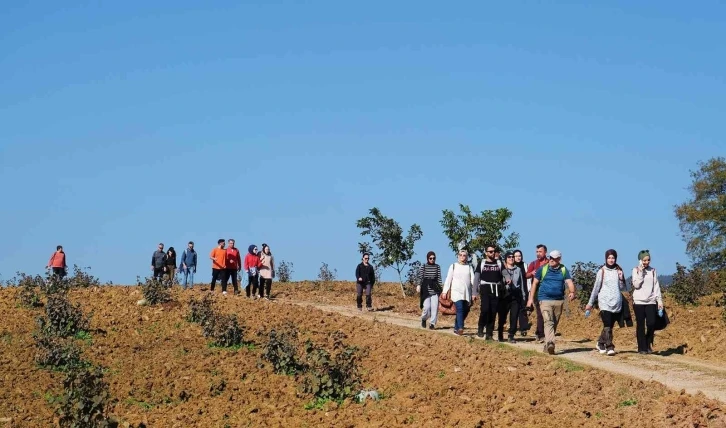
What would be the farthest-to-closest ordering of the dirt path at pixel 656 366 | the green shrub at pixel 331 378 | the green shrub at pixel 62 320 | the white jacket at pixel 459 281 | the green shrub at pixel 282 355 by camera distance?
the white jacket at pixel 459 281 < the green shrub at pixel 62 320 < the green shrub at pixel 282 355 < the dirt path at pixel 656 366 < the green shrub at pixel 331 378

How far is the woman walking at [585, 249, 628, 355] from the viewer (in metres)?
19.6

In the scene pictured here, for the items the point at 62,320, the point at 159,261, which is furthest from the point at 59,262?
the point at 62,320

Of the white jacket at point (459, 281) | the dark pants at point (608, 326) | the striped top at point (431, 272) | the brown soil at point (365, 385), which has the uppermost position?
the striped top at point (431, 272)

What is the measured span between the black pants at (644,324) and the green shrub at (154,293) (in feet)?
34.7

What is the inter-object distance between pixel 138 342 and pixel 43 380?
3120 millimetres

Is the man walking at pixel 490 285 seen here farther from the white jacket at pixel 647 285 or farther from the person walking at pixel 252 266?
the person walking at pixel 252 266

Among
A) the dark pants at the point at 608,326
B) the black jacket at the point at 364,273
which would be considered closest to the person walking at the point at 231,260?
the black jacket at the point at 364,273

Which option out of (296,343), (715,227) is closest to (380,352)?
(296,343)

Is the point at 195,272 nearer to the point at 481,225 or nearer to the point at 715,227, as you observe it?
the point at 481,225

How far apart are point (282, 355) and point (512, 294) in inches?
267

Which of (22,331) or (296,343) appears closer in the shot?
(296,343)

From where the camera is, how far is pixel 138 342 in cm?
1977

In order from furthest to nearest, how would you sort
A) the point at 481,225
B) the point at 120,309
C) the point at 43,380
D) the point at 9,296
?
the point at 481,225 → the point at 9,296 → the point at 120,309 → the point at 43,380

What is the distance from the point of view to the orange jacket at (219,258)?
30234 millimetres
